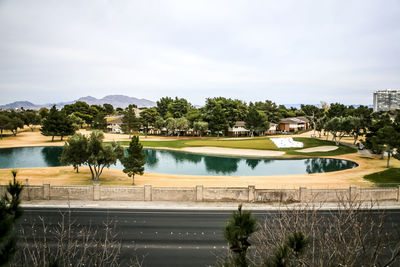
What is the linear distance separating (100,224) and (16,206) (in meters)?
14.7

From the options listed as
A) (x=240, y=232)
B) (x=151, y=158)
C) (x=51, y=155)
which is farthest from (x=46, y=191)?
(x=51, y=155)

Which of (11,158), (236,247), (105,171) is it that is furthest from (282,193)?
(11,158)

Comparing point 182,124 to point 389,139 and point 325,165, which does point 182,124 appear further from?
point 389,139

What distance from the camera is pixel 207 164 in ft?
180

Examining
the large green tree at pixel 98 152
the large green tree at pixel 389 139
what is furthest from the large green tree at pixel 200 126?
the large green tree at pixel 98 152

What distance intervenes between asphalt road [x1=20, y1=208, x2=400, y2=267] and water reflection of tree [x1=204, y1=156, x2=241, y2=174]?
88.9 ft

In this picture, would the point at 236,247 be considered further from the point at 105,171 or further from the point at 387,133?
the point at 387,133

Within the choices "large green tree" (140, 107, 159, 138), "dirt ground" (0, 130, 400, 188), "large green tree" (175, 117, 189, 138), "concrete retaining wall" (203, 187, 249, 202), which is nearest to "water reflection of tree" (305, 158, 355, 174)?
"dirt ground" (0, 130, 400, 188)

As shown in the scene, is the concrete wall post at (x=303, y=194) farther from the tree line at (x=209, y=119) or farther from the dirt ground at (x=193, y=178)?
the tree line at (x=209, y=119)

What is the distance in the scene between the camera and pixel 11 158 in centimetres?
5925

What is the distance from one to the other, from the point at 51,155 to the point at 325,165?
2310 inches

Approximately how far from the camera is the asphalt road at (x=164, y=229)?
14.6 metres

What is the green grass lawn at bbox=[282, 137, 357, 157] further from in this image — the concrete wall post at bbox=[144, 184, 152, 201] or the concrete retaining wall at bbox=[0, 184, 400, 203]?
the concrete wall post at bbox=[144, 184, 152, 201]

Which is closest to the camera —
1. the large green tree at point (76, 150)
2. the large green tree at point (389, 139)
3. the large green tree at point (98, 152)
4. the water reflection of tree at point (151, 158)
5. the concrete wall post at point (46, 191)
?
the concrete wall post at point (46, 191)
